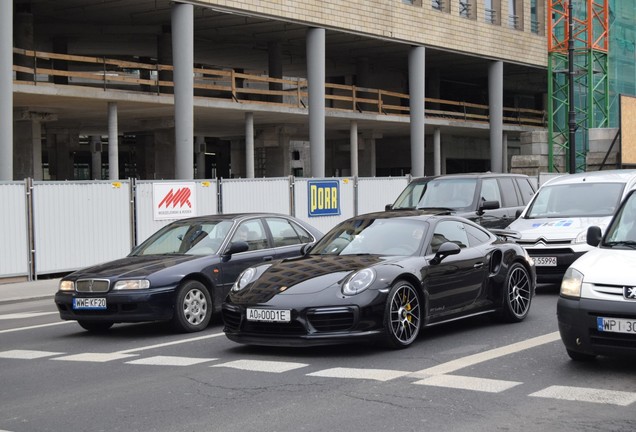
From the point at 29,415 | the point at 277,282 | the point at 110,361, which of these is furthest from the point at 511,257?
the point at 29,415

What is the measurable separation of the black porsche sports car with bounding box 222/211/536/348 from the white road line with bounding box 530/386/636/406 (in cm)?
209

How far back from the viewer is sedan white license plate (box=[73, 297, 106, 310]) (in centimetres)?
1091

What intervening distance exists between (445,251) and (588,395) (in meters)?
2.95

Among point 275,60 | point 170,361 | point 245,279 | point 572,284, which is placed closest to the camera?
point 572,284

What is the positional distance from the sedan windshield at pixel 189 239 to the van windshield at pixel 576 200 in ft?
19.0

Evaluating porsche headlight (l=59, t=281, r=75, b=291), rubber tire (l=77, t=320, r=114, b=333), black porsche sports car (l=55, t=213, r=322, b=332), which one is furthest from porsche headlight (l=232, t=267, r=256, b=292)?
rubber tire (l=77, t=320, r=114, b=333)

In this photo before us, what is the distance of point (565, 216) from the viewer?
49.1 feet

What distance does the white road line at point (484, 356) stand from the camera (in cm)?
808

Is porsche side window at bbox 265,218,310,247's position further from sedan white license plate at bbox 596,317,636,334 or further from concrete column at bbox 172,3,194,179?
concrete column at bbox 172,3,194,179

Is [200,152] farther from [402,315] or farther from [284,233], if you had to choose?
[402,315]

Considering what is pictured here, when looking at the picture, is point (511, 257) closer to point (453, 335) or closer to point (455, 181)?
point (453, 335)

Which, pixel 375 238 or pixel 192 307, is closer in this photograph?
pixel 375 238

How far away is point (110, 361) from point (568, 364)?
174 inches

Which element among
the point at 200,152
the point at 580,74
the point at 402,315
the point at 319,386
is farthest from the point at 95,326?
the point at 580,74
